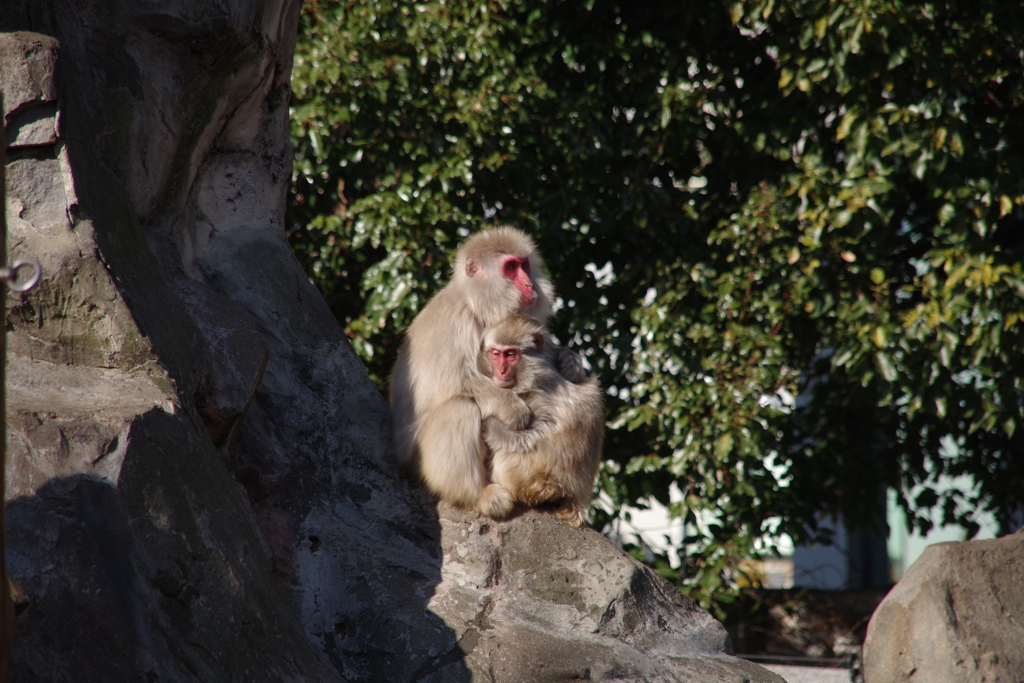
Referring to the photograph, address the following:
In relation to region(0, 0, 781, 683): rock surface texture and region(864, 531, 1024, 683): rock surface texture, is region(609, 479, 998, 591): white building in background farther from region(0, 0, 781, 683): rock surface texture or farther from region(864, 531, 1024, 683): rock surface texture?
region(0, 0, 781, 683): rock surface texture

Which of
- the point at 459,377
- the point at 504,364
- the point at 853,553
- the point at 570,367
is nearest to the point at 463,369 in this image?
the point at 459,377

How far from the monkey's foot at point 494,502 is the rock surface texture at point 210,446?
5cm

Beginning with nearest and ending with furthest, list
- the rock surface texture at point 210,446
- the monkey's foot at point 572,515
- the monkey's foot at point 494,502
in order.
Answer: the rock surface texture at point 210,446, the monkey's foot at point 494,502, the monkey's foot at point 572,515

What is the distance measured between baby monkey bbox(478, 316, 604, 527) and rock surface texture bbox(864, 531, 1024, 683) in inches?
68.4

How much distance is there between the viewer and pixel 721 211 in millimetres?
5555

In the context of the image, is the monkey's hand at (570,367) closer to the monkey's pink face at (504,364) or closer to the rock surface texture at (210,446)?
the monkey's pink face at (504,364)

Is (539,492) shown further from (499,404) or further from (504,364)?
(504,364)

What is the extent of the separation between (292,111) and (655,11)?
7.15ft

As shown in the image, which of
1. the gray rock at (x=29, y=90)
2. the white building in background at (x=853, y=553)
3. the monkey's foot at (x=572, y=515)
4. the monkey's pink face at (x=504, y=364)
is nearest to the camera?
the gray rock at (x=29, y=90)

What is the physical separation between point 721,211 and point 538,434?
2.33 meters

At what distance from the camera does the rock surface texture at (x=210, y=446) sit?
8.09ft

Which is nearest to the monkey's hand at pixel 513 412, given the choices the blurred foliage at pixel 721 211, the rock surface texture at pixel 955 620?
the blurred foliage at pixel 721 211

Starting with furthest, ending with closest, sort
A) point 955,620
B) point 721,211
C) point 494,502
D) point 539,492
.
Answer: point 721,211
point 955,620
point 539,492
point 494,502

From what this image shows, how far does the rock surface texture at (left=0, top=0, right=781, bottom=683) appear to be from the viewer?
247 centimetres
